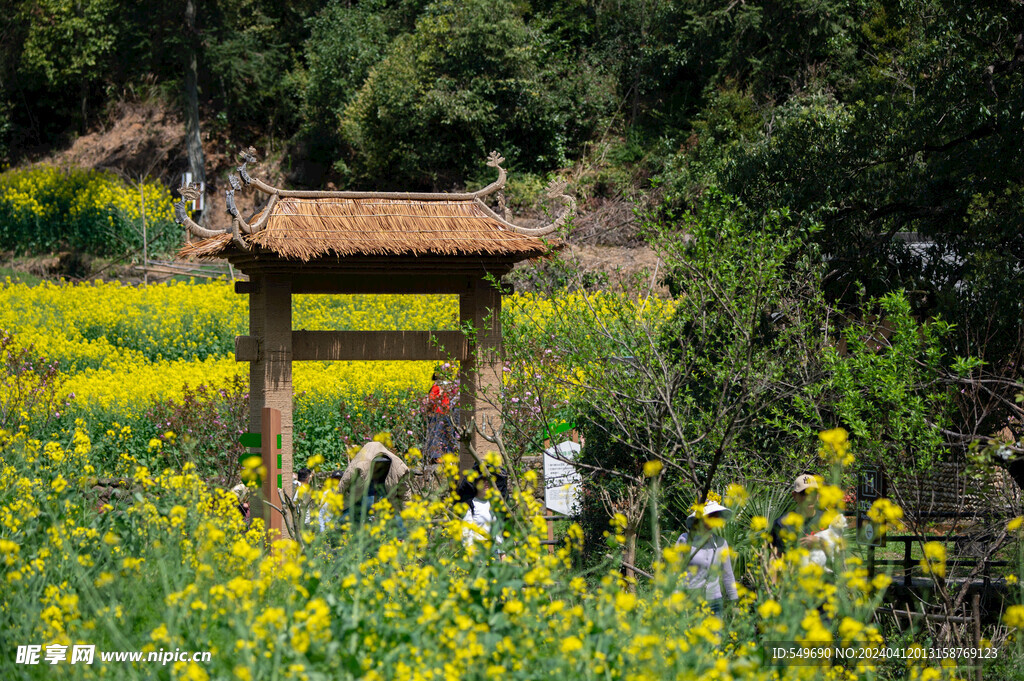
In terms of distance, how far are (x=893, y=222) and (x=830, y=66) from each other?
36.3 ft

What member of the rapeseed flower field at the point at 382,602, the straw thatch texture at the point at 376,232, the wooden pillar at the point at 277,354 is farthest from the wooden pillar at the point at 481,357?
the rapeseed flower field at the point at 382,602

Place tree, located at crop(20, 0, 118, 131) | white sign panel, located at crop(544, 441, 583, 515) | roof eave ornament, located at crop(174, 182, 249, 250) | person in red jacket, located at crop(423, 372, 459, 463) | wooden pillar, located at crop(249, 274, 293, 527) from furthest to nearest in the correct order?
tree, located at crop(20, 0, 118, 131) → person in red jacket, located at crop(423, 372, 459, 463) → white sign panel, located at crop(544, 441, 583, 515) → wooden pillar, located at crop(249, 274, 293, 527) → roof eave ornament, located at crop(174, 182, 249, 250)

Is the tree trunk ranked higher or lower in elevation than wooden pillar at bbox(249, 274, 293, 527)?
Result: higher

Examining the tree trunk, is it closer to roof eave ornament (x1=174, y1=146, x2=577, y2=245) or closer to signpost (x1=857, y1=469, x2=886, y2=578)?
roof eave ornament (x1=174, y1=146, x2=577, y2=245)

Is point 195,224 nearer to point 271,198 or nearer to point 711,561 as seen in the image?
point 271,198

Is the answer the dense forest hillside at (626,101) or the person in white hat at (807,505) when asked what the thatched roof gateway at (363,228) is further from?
the dense forest hillside at (626,101)

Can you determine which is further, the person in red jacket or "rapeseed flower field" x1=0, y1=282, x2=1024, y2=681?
the person in red jacket

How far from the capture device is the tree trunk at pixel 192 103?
22.4m

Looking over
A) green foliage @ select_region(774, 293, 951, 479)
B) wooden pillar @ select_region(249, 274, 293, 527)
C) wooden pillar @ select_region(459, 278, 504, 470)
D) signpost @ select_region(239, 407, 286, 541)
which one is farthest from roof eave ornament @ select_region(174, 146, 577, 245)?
green foliage @ select_region(774, 293, 951, 479)

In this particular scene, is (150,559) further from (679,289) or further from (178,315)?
(178,315)

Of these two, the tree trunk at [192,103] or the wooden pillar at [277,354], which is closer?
the wooden pillar at [277,354]

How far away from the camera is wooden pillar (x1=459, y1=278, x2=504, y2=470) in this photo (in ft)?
24.0

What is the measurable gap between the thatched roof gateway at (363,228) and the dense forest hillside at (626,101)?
2886 millimetres

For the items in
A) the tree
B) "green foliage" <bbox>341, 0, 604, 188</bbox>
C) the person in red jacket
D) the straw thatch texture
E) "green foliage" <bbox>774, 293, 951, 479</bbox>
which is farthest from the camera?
the tree
